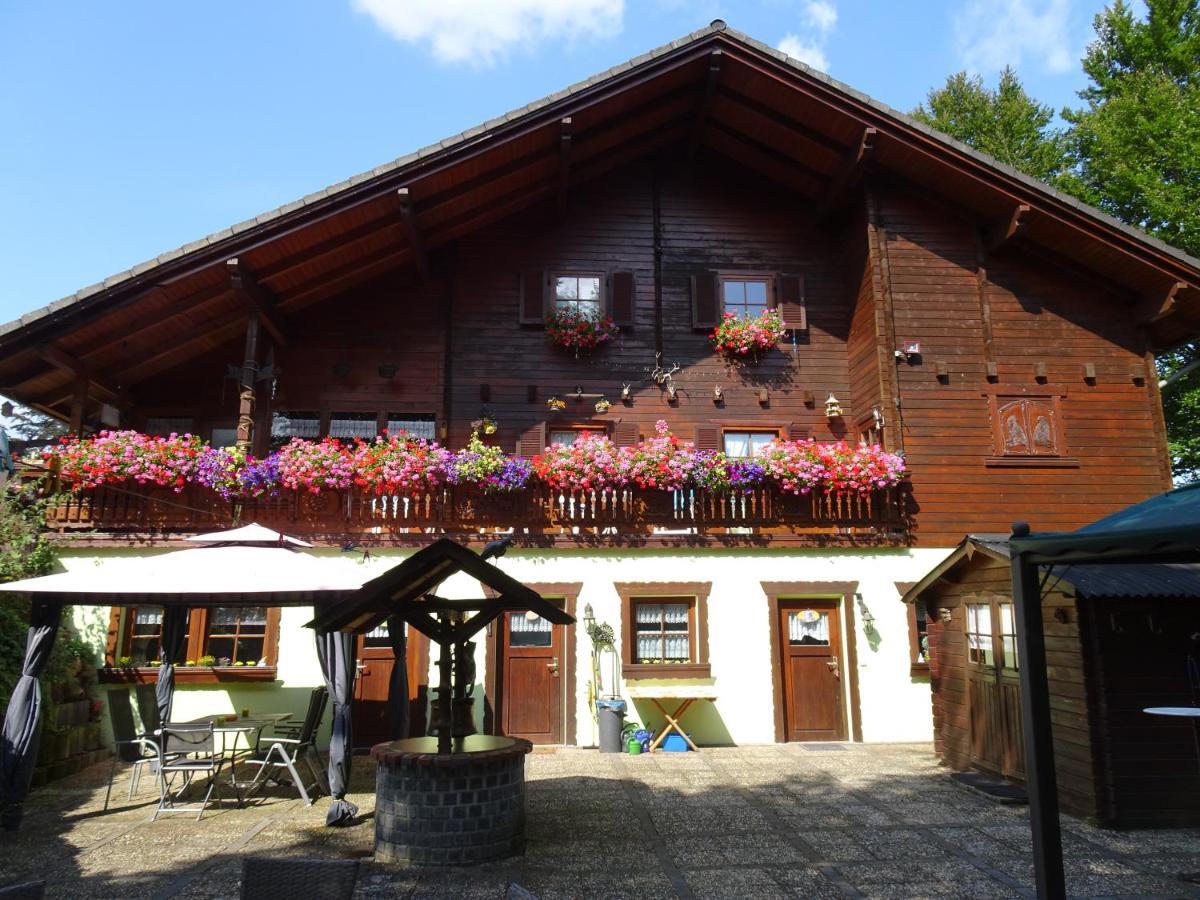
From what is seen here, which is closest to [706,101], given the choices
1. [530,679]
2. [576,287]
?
[576,287]

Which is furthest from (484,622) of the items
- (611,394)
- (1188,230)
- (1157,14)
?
(1157,14)

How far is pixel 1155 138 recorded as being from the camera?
18438 millimetres

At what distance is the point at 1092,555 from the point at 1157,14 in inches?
818

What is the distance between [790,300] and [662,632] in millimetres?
5917

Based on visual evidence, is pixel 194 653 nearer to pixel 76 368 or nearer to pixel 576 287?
pixel 76 368

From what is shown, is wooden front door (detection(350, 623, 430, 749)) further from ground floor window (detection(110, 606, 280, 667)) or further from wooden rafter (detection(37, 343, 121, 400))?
wooden rafter (detection(37, 343, 121, 400))

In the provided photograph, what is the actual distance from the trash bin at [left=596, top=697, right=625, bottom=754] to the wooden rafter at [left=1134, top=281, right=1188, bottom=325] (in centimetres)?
960

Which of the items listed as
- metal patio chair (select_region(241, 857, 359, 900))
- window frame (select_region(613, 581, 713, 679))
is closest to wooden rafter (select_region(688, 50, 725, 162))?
window frame (select_region(613, 581, 713, 679))

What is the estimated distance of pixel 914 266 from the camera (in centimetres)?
1258

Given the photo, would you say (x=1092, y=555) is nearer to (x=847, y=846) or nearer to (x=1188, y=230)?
(x=847, y=846)

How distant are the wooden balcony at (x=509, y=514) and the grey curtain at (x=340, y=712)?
3.31m

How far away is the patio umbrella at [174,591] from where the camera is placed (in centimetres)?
692

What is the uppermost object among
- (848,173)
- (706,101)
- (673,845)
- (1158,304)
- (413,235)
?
(706,101)

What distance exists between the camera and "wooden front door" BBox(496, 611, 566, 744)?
10.6 meters
